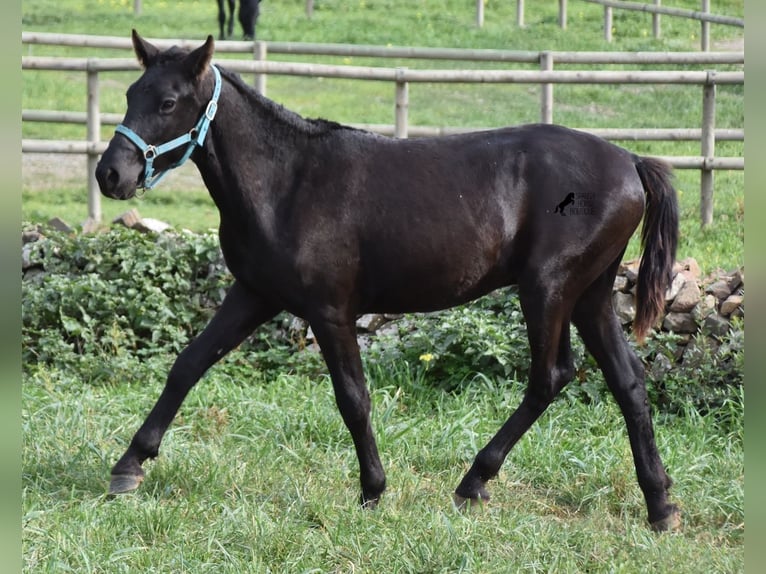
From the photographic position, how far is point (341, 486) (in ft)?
14.8

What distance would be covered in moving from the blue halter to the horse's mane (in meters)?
0.09

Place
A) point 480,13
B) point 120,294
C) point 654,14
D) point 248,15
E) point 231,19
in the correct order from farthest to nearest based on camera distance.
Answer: point 480,13
point 654,14
point 231,19
point 248,15
point 120,294

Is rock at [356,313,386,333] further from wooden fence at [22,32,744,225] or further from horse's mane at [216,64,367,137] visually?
wooden fence at [22,32,744,225]

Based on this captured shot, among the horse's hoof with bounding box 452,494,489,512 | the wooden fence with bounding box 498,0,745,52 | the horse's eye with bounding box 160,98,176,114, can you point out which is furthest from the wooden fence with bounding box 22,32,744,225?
the wooden fence with bounding box 498,0,745,52

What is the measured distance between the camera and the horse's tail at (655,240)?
14.6 feet

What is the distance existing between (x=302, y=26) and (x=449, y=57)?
25.6 ft

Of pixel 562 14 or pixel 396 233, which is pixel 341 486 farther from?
pixel 562 14

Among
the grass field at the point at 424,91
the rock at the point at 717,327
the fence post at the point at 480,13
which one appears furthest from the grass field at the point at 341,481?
the fence post at the point at 480,13

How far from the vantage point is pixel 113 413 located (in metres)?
5.51

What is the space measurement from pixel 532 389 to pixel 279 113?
1528 millimetres

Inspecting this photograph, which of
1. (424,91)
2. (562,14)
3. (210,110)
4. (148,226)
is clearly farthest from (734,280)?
(562,14)

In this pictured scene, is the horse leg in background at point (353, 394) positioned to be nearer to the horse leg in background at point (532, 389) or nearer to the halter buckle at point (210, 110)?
the horse leg in background at point (532, 389)

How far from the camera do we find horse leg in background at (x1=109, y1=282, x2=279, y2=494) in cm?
441

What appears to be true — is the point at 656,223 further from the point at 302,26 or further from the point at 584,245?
the point at 302,26
